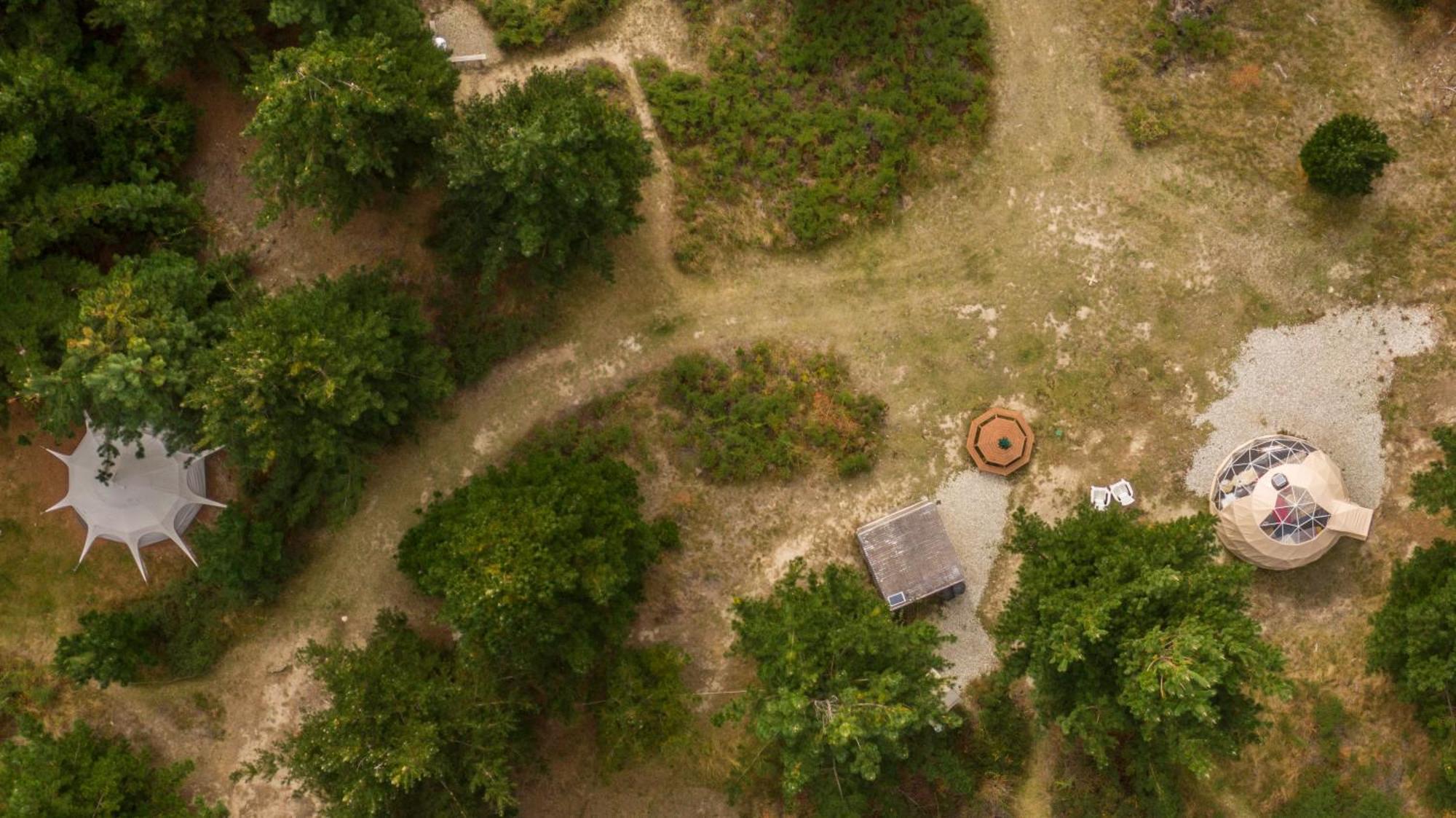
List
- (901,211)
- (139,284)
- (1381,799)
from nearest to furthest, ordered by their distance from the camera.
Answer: (139,284) < (1381,799) < (901,211)

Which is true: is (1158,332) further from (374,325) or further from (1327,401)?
(374,325)

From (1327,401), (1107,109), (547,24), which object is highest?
(547,24)

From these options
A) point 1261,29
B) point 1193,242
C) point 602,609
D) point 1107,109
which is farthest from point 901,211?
point 602,609

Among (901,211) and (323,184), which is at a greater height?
(323,184)

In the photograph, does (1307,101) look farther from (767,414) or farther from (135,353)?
(135,353)

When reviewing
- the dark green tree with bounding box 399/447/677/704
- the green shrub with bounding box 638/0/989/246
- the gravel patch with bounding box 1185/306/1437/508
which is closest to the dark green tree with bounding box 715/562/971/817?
the dark green tree with bounding box 399/447/677/704

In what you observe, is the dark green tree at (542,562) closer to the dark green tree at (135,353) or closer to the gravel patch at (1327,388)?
the dark green tree at (135,353)

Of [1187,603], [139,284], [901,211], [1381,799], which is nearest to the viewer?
[1187,603]

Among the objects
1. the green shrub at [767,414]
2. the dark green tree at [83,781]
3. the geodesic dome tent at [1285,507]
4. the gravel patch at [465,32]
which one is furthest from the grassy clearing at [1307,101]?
the dark green tree at [83,781]

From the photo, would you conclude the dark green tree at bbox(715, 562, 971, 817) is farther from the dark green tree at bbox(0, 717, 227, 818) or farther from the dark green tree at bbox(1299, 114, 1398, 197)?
the dark green tree at bbox(1299, 114, 1398, 197)
